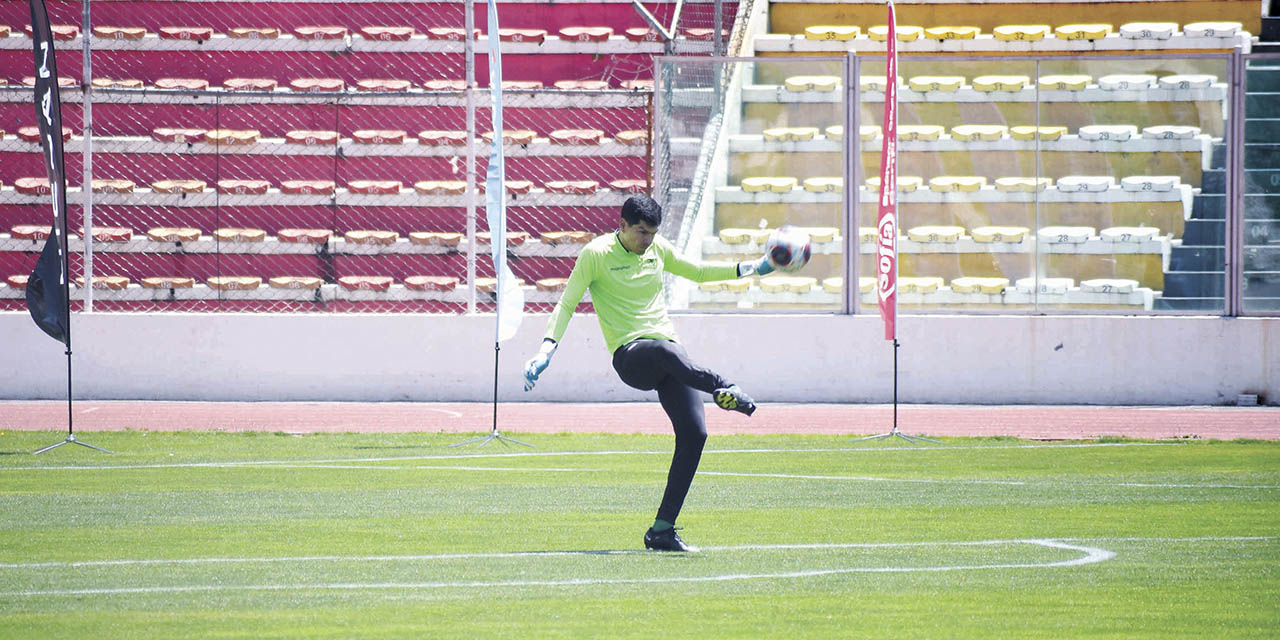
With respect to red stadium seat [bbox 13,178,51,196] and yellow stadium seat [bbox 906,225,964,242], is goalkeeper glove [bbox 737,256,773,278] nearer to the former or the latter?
yellow stadium seat [bbox 906,225,964,242]

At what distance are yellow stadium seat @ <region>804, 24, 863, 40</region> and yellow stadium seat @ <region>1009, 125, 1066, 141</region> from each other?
5.42 m

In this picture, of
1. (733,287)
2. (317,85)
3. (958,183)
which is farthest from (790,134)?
(317,85)

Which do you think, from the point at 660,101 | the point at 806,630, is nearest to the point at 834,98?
the point at 660,101

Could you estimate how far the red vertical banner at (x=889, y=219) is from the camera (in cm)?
1603

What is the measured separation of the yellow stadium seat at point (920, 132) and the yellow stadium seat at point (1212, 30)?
5685 mm

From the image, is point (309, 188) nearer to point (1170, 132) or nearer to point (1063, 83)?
point (1063, 83)

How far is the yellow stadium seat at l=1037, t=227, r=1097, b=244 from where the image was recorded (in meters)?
18.9

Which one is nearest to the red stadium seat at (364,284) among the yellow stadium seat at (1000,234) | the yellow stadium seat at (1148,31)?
the yellow stadium seat at (1000,234)

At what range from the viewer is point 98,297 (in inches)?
816

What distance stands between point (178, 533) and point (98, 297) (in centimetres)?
1236

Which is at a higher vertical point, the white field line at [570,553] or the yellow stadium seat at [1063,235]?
the yellow stadium seat at [1063,235]

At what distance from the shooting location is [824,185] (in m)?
19.4

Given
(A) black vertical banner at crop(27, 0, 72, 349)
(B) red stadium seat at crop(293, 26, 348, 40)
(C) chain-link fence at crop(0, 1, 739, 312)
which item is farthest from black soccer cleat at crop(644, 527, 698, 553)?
(B) red stadium seat at crop(293, 26, 348, 40)

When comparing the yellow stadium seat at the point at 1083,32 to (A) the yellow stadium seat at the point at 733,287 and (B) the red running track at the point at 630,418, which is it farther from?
(A) the yellow stadium seat at the point at 733,287
